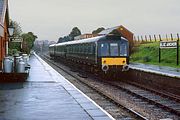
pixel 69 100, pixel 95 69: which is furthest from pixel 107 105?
pixel 95 69

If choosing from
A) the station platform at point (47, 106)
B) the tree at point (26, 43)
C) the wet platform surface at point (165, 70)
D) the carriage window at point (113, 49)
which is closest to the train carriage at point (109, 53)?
the carriage window at point (113, 49)

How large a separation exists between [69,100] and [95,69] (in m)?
13.5

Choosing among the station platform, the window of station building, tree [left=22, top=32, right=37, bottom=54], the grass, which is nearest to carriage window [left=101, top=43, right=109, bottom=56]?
the window of station building

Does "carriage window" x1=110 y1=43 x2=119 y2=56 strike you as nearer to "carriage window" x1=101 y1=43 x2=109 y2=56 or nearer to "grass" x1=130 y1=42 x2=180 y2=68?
"carriage window" x1=101 y1=43 x2=109 y2=56

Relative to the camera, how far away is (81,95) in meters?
14.5

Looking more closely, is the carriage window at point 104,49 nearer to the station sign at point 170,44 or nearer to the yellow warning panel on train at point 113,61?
the yellow warning panel on train at point 113,61

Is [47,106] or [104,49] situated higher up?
[104,49]

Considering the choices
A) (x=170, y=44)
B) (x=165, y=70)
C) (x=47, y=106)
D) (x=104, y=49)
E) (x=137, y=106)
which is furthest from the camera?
(x=170, y=44)

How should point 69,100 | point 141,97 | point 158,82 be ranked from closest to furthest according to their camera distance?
1. point 69,100
2. point 141,97
3. point 158,82

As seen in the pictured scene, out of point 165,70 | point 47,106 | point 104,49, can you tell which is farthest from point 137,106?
point 165,70

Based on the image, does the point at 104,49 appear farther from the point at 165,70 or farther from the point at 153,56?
the point at 153,56

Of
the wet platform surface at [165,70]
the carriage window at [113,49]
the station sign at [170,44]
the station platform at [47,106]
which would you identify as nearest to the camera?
the station platform at [47,106]

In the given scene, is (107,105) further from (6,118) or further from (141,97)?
(6,118)

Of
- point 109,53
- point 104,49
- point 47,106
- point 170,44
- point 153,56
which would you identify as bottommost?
point 47,106
